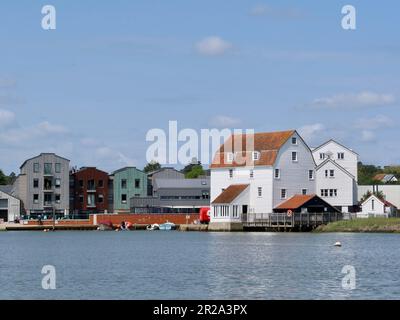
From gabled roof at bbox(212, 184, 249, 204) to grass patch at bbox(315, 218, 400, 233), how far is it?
10.7 meters

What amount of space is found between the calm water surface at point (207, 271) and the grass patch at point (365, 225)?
2241 cm

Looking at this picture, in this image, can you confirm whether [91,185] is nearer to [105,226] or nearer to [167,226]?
[105,226]

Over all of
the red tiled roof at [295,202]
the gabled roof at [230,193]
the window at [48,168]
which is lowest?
the red tiled roof at [295,202]

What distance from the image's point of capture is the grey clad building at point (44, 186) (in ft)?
506

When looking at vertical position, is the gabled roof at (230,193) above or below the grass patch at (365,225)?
above

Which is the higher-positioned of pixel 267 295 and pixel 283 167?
pixel 283 167

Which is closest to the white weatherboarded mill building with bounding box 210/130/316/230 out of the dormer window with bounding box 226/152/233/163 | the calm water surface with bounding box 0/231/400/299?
the dormer window with bounding box 226/152/233/163

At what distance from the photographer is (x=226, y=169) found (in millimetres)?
113688

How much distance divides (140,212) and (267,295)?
380 feet

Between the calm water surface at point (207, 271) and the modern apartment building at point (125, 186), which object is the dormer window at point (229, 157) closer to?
the calm water surface at point (207, 271)

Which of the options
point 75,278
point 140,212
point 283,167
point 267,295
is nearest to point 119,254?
point 75,278

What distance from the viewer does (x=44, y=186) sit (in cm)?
15462

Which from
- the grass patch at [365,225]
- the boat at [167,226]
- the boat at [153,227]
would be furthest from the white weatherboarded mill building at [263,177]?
the boat at [153,227]
